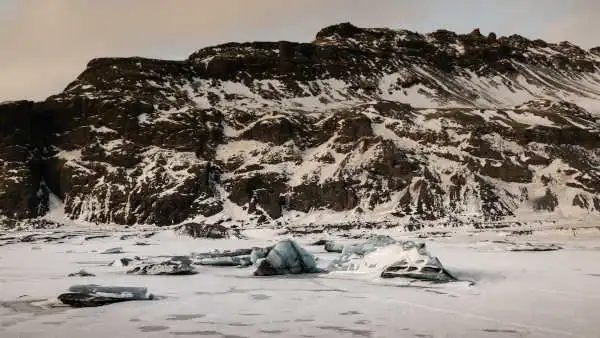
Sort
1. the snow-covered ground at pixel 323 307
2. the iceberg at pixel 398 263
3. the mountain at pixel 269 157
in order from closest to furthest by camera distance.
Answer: the snow-covered ground at pixel 323 307 < the iceberg at pixel 398 263 < the mountain at pixel 269 157

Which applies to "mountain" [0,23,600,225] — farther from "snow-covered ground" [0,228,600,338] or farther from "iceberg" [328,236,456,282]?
"snow-covered ground" [0,228,600,338]

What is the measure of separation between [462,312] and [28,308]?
26.3ft

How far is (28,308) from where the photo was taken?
10531 mm

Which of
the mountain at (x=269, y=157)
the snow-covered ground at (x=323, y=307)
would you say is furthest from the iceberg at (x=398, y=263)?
the mountain at (x=269, y=157)

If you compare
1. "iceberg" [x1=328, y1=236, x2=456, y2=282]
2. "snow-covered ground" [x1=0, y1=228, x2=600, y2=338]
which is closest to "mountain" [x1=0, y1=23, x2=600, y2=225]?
"iceberg" [x1=328, y1=236, x2=456, y2=282]

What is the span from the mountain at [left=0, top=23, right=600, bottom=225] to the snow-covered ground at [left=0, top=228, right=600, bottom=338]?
68197 mm

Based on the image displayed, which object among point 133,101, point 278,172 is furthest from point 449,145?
point 133,101

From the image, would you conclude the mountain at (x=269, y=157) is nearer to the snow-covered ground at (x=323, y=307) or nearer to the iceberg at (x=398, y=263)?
the iceberg at (x=398, y=263)

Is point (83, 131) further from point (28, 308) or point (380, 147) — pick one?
point (28, 308)

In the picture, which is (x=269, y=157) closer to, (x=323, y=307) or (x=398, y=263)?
(x=398, y=263)

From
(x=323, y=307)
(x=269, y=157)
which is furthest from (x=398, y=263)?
(x=269, y=157)

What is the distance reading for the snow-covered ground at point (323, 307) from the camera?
842 cm

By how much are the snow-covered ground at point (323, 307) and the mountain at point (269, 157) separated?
6820 cm

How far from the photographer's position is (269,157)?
102812 mm
